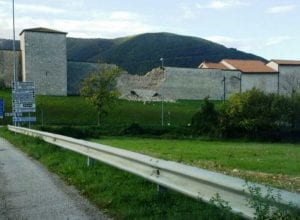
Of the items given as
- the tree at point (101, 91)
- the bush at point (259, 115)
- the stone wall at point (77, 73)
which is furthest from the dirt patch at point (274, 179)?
the stone wall at point (77, 73)

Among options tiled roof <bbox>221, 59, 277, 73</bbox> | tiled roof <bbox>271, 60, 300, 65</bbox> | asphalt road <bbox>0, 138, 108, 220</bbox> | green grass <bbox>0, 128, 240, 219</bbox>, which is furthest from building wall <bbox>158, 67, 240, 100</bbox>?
asphalt road <bbox>0, 138, 108, 220</bbox>

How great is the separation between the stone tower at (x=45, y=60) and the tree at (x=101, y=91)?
67.6 ft

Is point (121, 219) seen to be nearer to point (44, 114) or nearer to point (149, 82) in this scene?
point (44, 114)

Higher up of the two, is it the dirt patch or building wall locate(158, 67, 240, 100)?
building wall locate(158, 67, 240, 100)

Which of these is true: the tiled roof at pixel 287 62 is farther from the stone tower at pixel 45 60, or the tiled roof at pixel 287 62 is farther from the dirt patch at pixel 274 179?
the dirt patch at pixel 274 179

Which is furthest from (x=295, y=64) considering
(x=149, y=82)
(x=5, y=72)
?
(x=5, y=72)

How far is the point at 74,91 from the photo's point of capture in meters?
102

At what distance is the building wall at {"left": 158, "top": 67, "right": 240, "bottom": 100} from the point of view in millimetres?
107375

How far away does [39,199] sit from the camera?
28.4 feet

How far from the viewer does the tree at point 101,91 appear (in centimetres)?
7381

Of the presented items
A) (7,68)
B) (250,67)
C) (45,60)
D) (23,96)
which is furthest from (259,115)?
(250,67)

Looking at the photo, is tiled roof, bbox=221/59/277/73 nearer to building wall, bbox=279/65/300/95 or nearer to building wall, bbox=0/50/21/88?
building wall, bbox=279/65/300/95

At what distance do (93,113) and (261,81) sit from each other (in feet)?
169

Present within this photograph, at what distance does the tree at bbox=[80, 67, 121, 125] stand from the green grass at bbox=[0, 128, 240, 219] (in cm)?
6030
